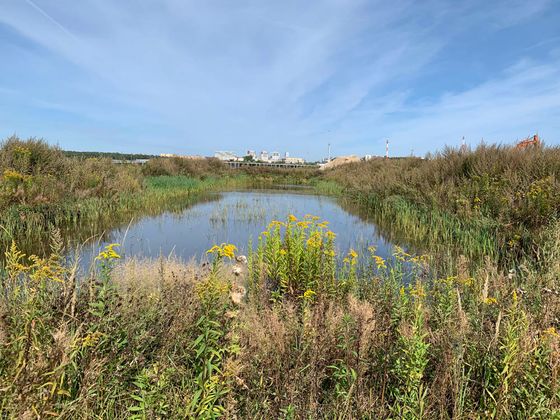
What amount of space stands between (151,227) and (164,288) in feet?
24.6

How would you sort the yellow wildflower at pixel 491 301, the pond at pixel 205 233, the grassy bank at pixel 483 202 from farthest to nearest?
1. the pond at pixel 205 233
2. the grassy bank at pixel 483 202
3. the yellow wildflower at pixel 491 301

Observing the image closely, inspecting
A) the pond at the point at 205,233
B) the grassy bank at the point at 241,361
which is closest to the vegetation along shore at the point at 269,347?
the grassy bank at the point at 241,361

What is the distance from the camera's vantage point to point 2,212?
25.1ft

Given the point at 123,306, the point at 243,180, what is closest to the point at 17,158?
the point at 123,306

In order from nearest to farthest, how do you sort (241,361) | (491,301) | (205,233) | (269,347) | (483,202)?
(241,361) → (269,347) → (491,301) → (483,202) → (205,233)

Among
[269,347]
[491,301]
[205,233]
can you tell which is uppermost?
[491,301]

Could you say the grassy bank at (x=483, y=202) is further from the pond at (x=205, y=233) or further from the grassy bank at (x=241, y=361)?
the grassy bank at (x=241, y=361)

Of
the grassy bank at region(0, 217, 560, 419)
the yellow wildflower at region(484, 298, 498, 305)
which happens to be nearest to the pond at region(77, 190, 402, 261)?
the yellow wildflower at region(484, 298, 498, 305)

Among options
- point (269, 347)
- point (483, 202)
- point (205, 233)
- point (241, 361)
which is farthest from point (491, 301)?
point (205, 233)

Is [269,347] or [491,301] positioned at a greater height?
[491,301]

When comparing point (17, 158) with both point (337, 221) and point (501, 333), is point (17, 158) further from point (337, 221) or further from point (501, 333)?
point (501, 333)

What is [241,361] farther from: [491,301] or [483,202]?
[483,202]

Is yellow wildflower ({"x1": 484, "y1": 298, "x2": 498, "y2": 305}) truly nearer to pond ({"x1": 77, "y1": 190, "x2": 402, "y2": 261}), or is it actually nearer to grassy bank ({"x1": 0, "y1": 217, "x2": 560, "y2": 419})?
grassy bank ({"x1": 0, "y1": 217, "x2": 560, "y2": 419})

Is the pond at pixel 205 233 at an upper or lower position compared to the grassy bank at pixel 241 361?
lower
